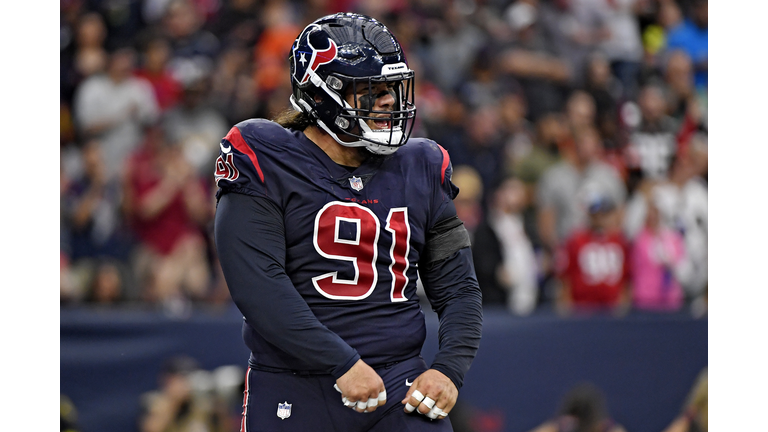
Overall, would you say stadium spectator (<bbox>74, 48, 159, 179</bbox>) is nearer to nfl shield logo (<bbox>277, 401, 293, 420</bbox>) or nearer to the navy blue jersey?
the navy blue jersey

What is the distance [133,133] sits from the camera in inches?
282

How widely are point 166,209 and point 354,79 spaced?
4224mm

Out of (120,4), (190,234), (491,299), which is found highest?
(120,4)

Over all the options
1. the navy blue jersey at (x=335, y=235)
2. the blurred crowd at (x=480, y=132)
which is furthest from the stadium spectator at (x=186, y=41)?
the navy blue jersey at (x=335, y=235)

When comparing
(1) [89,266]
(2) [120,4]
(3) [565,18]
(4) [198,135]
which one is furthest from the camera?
(3) [565,18]

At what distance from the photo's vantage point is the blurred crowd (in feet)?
21.3

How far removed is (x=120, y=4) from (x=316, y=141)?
5.78m

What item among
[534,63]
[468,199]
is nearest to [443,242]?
[468,199]

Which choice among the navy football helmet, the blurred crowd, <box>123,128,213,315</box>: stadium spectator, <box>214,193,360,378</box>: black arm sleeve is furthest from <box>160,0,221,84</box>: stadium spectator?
<box>214,193,360,378</box>: black arm sleeve

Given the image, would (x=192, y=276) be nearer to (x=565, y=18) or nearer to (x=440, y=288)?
(x=440, y=288)

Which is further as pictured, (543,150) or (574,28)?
(574,28)

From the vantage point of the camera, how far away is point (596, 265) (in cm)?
648

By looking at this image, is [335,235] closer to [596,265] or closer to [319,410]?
[319,410]

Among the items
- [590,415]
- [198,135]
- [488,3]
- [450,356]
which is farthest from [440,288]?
[488,3]
